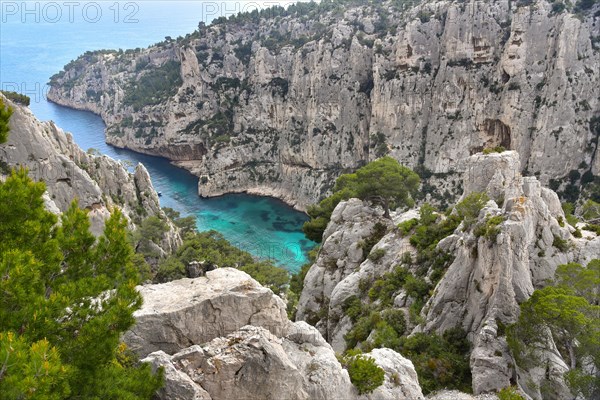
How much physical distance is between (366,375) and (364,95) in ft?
231

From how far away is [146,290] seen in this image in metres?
14.0

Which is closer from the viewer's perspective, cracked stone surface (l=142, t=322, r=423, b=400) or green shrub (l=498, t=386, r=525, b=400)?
cracked stone surface (l=142, t=322, r=423, b=400)

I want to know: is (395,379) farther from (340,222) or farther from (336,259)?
(340,222)

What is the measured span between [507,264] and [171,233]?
39.6m

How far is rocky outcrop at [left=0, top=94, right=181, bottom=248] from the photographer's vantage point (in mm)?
37156

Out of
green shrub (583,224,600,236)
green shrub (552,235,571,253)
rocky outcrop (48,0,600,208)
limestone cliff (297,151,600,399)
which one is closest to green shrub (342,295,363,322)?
limestone cliff (297,151,600,399)

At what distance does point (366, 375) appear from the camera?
1357 cm

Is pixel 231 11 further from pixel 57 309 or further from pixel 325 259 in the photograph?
pixel 57 309

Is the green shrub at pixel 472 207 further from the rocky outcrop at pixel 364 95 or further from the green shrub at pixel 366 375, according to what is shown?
the rocky outcrop at pixel 364 95

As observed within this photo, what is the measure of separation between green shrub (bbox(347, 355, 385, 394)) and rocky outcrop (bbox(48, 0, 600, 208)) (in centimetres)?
5707

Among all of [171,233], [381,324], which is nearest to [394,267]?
[381,324]

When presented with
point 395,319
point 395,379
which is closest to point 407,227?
point 395,319

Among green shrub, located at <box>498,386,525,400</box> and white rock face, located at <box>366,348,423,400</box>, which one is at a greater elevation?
white rock face, located at <box>366,348,423,400</box>

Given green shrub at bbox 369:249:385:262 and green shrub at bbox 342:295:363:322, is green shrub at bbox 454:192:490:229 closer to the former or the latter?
green shrub at bbox 369:249:385:262
